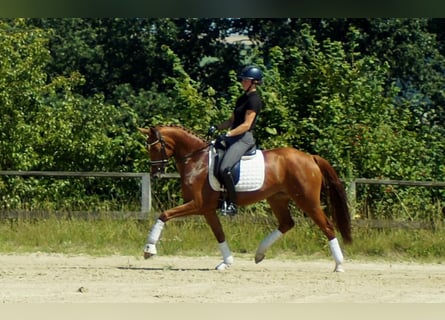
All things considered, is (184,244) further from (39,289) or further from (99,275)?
(39,289)

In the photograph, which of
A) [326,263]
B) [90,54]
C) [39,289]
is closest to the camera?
[39,289]

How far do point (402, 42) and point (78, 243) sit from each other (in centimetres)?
1438

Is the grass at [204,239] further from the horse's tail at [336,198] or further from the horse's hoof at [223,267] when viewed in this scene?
the horse's hoof at [223,267]

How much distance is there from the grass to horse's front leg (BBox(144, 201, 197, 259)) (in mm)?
1891

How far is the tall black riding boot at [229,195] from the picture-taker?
10.1 meters

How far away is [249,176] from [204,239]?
2.59 metres

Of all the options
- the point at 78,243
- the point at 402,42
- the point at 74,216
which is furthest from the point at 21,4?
the point at 402,42

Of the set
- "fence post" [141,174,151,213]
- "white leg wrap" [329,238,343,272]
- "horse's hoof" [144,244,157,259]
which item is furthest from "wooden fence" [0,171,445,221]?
"white leg wrap" [329,238,343,272]

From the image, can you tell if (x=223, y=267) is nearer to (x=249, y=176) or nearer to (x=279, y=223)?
(x=279, y=223)

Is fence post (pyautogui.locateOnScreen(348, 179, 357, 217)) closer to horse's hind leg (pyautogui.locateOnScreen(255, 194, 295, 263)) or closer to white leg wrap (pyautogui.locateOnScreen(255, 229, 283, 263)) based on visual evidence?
horse's hind leg (pyautogui.locateOnScreen(255, 194, 295, 263))

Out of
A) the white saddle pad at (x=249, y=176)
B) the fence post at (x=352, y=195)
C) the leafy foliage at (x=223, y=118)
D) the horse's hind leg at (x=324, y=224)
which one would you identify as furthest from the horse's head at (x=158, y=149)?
the leafy foliage at (x=223, y=118)

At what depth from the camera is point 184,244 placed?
40.5 feet

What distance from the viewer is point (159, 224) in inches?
396

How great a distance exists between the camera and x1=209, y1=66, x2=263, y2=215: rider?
32.0 feet
